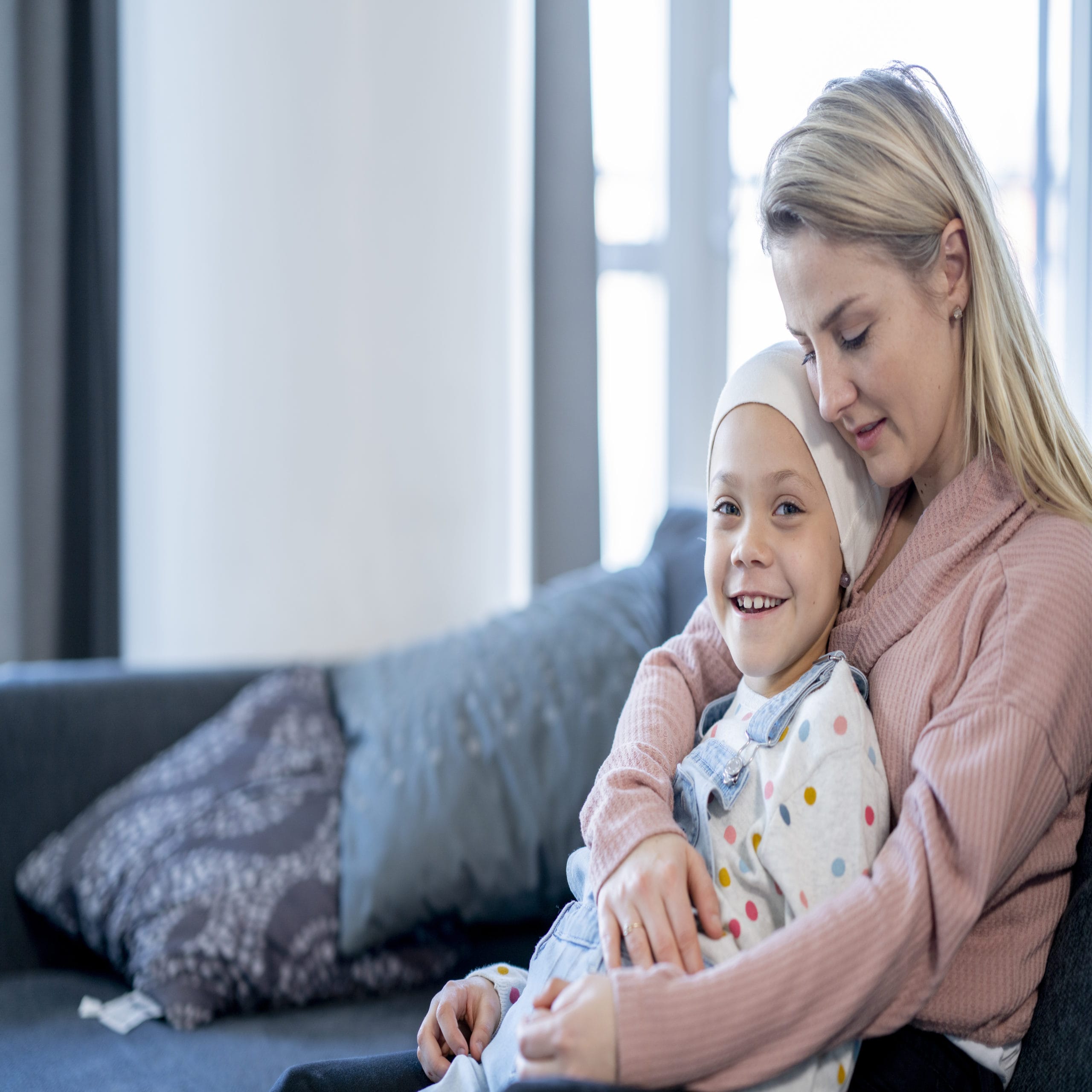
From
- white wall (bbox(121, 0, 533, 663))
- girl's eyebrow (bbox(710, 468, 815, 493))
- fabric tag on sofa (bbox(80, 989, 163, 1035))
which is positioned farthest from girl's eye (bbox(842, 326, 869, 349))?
white wall (bbox(121, 0, 533, 663))

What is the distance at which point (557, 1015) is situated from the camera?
0.82m

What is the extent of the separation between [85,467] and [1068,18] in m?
2.57

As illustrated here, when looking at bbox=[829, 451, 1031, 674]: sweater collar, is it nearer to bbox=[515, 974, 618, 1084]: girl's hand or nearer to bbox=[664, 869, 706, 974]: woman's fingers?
bbox=[664, 869, 706, 974]: woman's fingers

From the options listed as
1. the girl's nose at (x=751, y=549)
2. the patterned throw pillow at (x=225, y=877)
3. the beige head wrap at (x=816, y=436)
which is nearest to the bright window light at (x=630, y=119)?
the patterned throw pillow at (x=225, y=877)

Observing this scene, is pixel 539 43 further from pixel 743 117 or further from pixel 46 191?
pixel 46 191

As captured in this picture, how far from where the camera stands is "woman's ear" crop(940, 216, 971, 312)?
976 millimetres

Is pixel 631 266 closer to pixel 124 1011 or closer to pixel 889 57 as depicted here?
pixel 889 57

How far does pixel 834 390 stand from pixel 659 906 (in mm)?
479

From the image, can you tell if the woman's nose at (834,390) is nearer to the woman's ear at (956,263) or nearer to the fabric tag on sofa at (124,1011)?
the woman's ear at (956,263)

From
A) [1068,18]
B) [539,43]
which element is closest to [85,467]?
[539,43]

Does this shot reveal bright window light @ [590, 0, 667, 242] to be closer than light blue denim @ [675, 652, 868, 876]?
No

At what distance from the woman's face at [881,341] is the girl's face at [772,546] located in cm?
6

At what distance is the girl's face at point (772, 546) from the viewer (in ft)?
3.32

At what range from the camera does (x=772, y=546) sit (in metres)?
1.01
